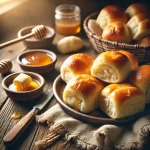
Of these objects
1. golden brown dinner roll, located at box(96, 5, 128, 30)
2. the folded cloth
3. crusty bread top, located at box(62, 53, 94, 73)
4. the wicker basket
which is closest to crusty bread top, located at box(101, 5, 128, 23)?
golden brown dinner roll, located at box(96, 5, 128, 30)

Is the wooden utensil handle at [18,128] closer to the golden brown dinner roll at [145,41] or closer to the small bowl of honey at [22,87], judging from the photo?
the small bowl of honey at [22,87]

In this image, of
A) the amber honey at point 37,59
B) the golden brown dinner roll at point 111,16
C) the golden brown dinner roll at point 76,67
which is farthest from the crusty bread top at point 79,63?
the golden brown dinner roll at point 111,16

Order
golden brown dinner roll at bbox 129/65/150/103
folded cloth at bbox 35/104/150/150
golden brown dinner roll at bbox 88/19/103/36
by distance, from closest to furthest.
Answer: folded cloth at bbox 35/104/150/150, golden brown dinner roll at bbox 129/65/150/103, golden brown dinner roll at bbox 88/19/103/36

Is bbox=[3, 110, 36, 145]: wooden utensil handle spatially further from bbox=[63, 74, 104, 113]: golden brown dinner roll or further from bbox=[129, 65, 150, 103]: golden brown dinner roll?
bbox=[129, 65, 150, 103]: golden brown dinner roll

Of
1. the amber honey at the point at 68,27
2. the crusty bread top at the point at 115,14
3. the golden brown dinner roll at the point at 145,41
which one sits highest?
the crusty bread top at the point at 115,14

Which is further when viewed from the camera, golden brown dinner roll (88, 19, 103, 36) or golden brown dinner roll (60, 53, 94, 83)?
golden brown dinner roll (88, 19, 103, 36)

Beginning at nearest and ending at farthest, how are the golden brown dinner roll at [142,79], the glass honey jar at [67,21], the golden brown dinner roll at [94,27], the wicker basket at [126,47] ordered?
the golden brown dinner roll at [142,79] → the wicker basket at [126,47] → the golden brown dinner roll at [94,27] → the glass honey jar at [67,21]

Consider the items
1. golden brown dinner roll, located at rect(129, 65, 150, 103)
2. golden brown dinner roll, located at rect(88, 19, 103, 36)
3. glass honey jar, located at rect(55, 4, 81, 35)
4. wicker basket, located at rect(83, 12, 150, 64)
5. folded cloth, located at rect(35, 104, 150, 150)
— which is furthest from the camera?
glass honey jar, located at rect(55, 4, 81, 35)
